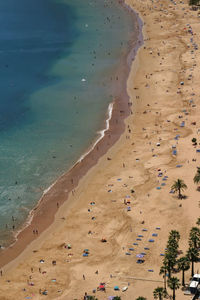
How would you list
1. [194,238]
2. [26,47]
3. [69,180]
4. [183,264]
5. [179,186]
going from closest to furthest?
[183,264] → [194,238] → [179,186] → [69,180] → [26,47]

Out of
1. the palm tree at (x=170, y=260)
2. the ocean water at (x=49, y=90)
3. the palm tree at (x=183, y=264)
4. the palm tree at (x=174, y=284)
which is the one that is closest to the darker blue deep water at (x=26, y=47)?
the ocean water at (x=49, y=90)

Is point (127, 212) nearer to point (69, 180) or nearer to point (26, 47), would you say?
point (69, 180)

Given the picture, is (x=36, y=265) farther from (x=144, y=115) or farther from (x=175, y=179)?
(x=144, y=115)

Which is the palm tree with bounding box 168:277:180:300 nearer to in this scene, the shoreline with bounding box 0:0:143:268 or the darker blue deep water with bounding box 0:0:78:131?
the shoreline with bounding box 0:0:143:268

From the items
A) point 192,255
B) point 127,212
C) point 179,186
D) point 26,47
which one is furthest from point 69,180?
point 26,47

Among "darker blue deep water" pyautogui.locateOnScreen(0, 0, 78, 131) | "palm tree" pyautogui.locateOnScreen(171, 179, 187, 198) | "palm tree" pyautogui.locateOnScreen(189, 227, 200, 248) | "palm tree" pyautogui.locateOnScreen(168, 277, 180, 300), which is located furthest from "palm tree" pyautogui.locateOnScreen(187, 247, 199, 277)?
"darker blue deep water" pyautogui.locateOnScreen(0, 0, 78, 131)

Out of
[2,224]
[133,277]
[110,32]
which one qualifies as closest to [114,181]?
[2,224]
